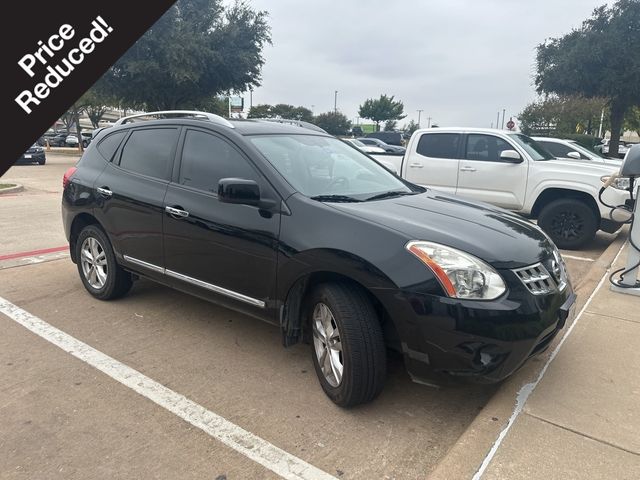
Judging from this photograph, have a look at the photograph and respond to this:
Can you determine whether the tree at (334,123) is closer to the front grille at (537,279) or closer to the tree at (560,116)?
the tree at (560,116)

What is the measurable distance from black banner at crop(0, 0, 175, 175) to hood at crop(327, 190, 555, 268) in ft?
40.2

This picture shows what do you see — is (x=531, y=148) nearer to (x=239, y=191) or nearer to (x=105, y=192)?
(x=239, y=191)

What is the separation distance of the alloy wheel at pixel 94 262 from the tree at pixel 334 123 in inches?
2332

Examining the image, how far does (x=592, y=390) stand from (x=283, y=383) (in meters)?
1.93

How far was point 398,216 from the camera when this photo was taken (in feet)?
10.2


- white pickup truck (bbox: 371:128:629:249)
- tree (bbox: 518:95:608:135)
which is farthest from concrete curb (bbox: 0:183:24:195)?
tree (bbox: 518:95:608:135)

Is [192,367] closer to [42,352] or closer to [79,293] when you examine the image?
[42,352]

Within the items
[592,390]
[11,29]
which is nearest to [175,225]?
[592,390]

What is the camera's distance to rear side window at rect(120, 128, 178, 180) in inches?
165

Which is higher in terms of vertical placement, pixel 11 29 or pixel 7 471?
pixel 11 29

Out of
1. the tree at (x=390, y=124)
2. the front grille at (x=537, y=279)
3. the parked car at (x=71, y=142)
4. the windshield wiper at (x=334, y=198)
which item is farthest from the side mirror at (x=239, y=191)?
the tree at (x=390, y=124)

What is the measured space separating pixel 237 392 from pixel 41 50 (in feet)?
42.5

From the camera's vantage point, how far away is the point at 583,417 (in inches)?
111

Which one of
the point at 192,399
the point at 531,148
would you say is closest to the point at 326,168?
the point at 192,399
